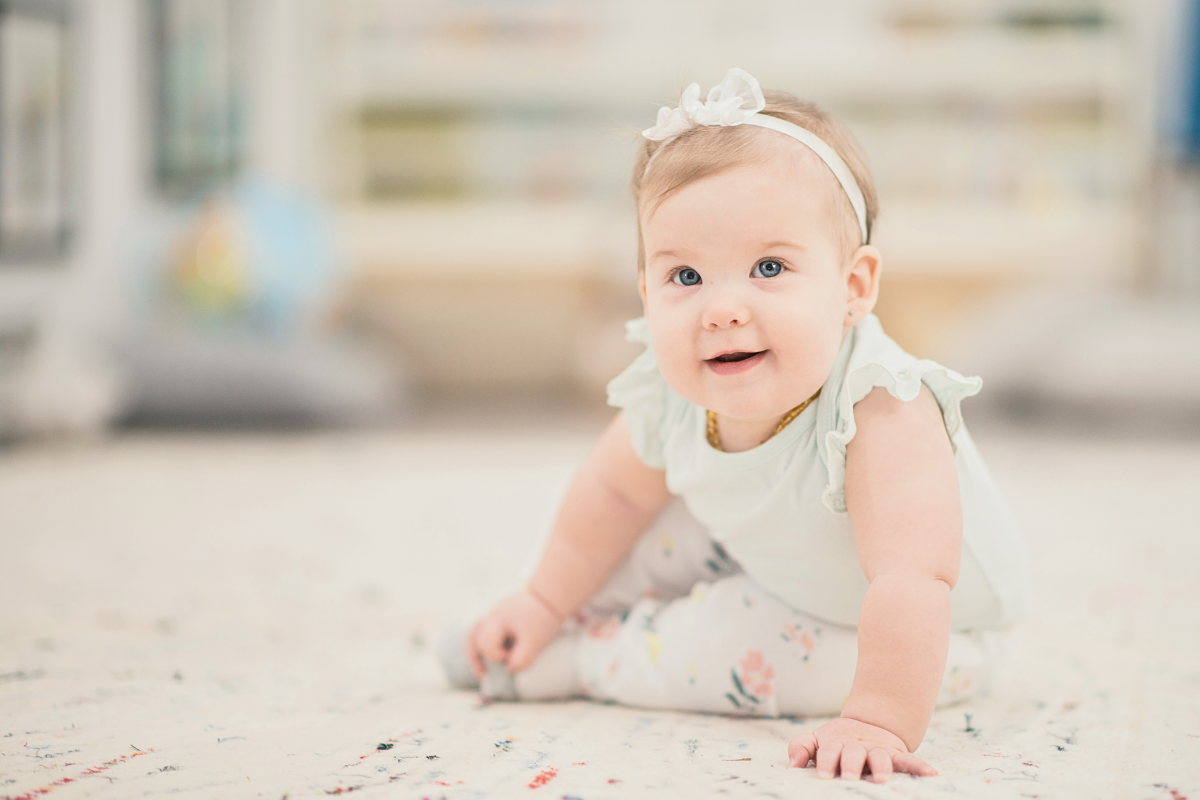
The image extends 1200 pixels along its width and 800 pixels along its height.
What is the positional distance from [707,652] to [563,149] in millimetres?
2959

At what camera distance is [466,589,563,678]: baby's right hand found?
2.74 feet

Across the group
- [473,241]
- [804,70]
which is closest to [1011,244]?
[804,70]

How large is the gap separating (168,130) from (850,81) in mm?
2069

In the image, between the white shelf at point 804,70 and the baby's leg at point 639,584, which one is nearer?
the baby's leg at point 639,584

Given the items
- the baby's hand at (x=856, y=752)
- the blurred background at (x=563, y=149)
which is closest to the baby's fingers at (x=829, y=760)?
the baby's hand at (x=856, y=752)

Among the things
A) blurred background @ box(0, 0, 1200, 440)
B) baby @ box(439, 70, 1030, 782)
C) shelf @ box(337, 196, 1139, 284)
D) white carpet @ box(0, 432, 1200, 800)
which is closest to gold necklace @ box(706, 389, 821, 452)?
baby @ box(439, 70, 1030, 782)

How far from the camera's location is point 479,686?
2.86 feet

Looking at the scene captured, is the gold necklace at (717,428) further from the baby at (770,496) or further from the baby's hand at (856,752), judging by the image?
the baby's hand at (856,752)

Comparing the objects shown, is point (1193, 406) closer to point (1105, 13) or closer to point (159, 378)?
point (1105, 13)

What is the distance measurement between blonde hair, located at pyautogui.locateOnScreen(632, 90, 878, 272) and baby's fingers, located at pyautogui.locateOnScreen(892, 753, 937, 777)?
0.32m

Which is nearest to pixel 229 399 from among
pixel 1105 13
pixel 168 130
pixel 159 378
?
pixel 159 378

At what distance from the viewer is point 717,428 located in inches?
31.0

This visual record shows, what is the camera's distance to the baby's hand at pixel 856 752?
2.03 feet

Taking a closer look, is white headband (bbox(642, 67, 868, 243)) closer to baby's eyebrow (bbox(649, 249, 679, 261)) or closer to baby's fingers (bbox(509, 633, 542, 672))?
baby's eyebrow (bbox(649, 249, 679, 261))
